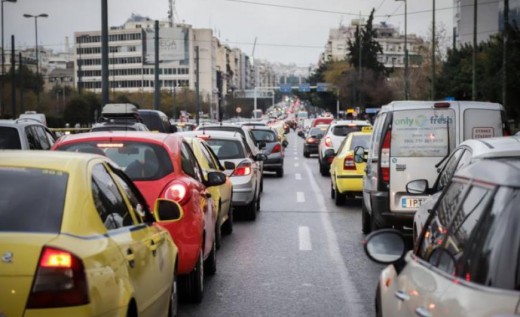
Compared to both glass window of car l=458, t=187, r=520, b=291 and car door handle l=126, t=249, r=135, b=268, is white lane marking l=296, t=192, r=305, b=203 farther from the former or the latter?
glass window of car l=458, t=187, r=520, b=291

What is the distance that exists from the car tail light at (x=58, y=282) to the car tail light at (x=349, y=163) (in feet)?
48.3

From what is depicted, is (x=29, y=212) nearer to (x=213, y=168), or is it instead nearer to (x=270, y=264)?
(x=270, y=264)

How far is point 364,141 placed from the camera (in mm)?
19875

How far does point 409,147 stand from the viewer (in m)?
12.1

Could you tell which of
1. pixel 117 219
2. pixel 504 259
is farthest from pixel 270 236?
pixel 504 259

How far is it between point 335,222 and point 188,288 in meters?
7.87

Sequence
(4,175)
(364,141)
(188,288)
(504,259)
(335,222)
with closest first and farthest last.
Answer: (504,259)
(4,175)
(188,288)
(335,222)
(364,141)

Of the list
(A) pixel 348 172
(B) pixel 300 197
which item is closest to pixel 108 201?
(A) pixel 348 172

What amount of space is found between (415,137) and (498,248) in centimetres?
886

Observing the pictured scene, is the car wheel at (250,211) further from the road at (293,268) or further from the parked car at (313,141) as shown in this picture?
the parked car at (313,141)

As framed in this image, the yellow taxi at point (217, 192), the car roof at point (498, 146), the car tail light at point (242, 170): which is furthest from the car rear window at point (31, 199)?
the car tail light at point (242, 170)

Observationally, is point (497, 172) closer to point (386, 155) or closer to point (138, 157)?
point (138, 157)

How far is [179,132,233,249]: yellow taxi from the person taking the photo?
39.7 ft

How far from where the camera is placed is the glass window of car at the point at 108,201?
199 inches
